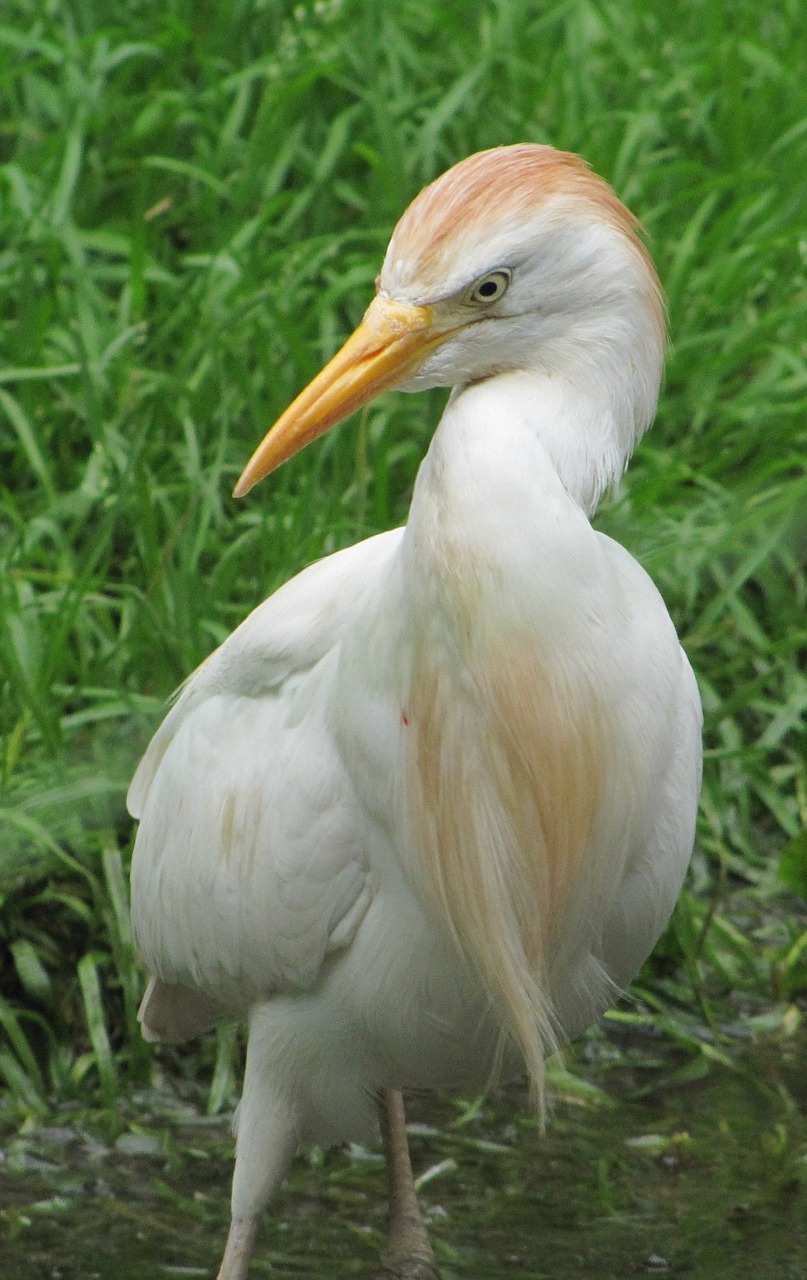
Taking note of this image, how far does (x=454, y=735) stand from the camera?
2352 millimetres

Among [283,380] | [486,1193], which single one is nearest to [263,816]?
[486,1193]

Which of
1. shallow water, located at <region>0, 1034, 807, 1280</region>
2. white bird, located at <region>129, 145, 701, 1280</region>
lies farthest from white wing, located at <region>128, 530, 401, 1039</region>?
shallow water, located at <region>0, 1034, 807, 1280</region>

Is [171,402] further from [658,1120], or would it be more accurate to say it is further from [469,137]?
[658,1120]

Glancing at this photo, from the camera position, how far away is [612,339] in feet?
7.25

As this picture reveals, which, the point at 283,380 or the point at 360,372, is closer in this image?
the point at 360,372

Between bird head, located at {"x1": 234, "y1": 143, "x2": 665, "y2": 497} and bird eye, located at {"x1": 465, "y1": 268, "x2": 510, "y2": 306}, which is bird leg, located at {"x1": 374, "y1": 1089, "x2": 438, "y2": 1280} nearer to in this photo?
bird head, located at {"x1": 234, "y1": 143, "x2": 665, "y2": 497}

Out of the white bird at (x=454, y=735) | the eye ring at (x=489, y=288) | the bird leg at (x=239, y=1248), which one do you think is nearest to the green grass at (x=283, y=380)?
the bird leg at (x=239, y=1248)

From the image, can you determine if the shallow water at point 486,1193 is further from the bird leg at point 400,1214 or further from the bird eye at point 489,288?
the bird eye at point 489,288

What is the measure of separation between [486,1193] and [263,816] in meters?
1.17

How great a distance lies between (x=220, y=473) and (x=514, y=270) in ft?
7.50

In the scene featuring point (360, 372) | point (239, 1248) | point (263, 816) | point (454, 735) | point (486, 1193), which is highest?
point (360, 372)

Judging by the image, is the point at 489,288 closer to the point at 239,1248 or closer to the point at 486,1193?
the point at 239,1248

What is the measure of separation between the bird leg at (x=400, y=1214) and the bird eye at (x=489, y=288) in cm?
148

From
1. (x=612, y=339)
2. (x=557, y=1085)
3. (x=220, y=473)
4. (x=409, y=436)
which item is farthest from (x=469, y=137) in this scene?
(x=612, y=339)
